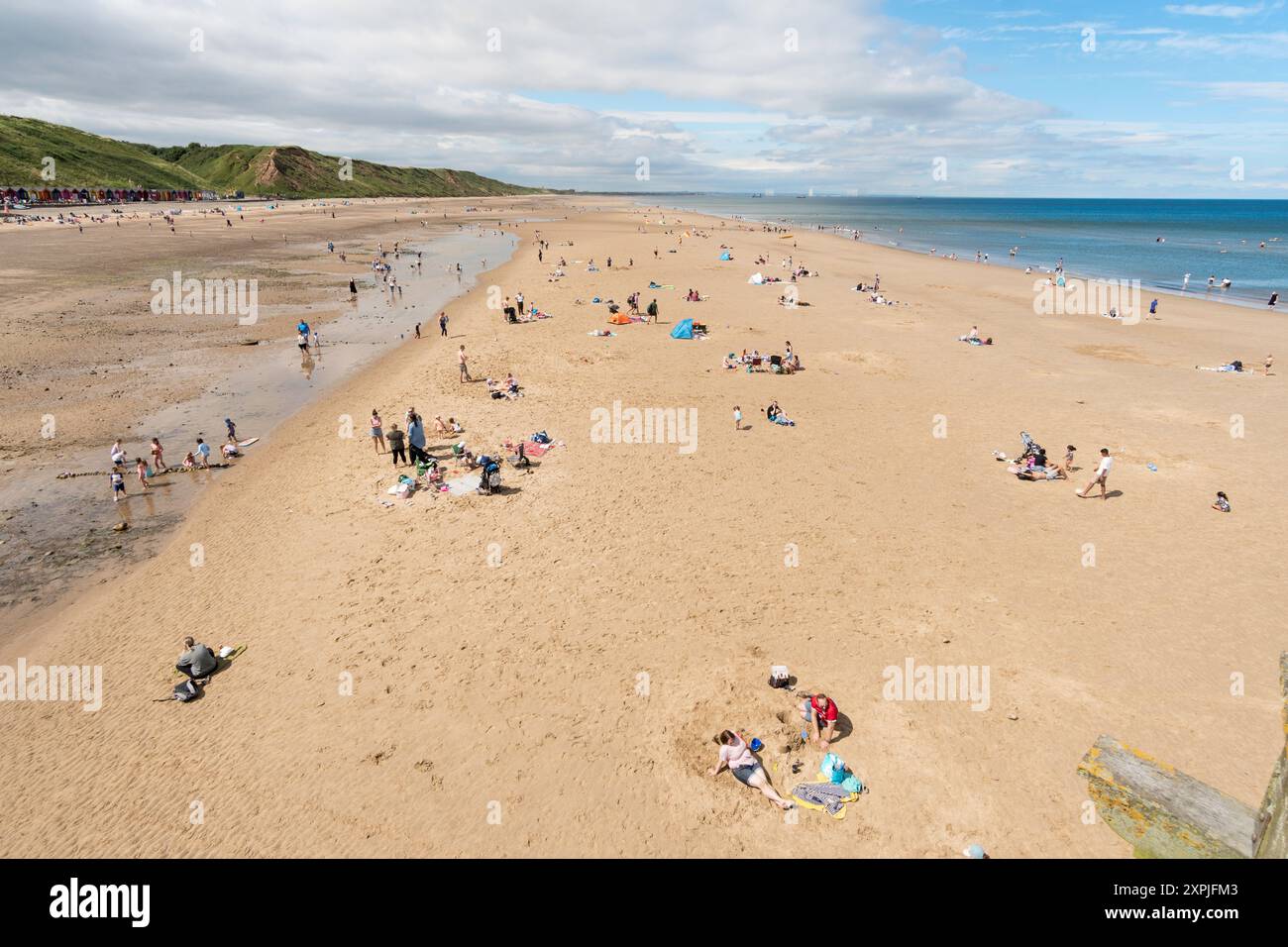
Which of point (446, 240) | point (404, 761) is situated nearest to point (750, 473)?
point (404, 761)

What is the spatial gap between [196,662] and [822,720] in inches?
452

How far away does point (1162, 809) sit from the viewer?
7.49 meters

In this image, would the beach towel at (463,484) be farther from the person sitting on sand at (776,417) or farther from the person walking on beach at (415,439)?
Answer: the person sitting on sand at (776,417)

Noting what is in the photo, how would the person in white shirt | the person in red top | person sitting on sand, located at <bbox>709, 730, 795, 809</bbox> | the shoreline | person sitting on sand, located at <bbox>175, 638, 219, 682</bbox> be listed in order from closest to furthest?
person sitting on sand, located at <bbox>709, 730, 795, 809</bbox> → the person in red top → person sitting on sand, located at <bbox>175, 638, 219, 682</bbox> → the shoreline → the person in white shirt

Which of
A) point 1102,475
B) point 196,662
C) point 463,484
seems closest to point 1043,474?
point 1102,475

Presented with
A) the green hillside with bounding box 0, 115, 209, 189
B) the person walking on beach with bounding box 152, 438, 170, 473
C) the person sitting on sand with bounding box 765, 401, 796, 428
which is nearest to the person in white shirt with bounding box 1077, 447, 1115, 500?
the person sitting on sand with bounding box 765, 401, 796, 428

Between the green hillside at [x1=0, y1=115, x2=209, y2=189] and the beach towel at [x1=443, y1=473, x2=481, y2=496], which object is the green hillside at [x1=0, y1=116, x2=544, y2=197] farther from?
the beach towel at [x1=443, y1=473, x2=481, y2=496]

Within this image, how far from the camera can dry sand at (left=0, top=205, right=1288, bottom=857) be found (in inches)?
352

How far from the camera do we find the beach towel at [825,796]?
8.91 meters

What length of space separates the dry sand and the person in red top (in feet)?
1.13

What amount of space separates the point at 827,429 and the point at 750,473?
5.44 m

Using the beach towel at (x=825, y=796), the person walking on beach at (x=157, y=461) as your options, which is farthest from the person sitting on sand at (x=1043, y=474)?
the person walking on beach at (x=157, y=461)

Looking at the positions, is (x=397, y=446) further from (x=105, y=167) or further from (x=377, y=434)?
(x=105, y=167)

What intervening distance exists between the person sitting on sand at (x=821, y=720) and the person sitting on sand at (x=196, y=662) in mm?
11136
